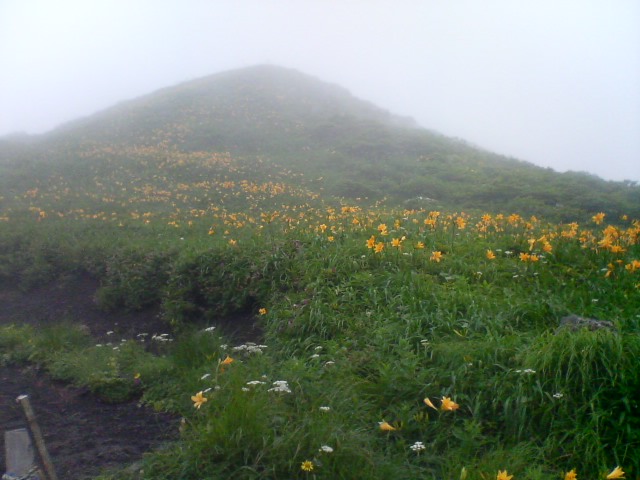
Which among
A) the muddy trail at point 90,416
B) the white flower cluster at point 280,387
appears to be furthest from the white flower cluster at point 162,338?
the white flower cluster at point 280,387

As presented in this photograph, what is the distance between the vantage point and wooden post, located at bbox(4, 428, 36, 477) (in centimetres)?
313

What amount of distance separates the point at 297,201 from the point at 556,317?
8.90 metres

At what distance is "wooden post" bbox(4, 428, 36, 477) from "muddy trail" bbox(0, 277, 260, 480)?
126 mm

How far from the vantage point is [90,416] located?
13.8 ft

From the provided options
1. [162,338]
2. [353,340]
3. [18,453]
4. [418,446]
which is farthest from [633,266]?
[18,453]

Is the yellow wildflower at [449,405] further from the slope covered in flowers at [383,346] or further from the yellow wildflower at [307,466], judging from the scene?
the yellow wildflower at [307,466]

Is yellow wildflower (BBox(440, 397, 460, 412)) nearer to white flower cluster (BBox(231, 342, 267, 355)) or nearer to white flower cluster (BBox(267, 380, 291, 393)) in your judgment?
white flower cluster (BBox(267, 380, 291, 393))

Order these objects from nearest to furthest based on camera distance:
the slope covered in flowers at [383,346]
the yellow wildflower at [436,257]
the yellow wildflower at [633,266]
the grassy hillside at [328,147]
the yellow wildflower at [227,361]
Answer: the slope covered in flowers at [383,346] → the yellow wildflower at [227,361] → the yellow wildflower at [633,266] → the yellow wildflower at [436,257] → the grassy hillside at [328,147]

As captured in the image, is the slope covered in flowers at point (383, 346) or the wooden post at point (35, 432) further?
the slope covered in flowers at point (383, 346)

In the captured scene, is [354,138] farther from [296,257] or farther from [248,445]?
[248,445]

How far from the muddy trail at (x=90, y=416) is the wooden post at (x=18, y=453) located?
126 mm

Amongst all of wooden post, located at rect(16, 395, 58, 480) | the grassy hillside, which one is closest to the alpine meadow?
wooden post, located at rect(16, 395, 58, 480)

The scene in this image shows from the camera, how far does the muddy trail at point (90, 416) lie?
342cm

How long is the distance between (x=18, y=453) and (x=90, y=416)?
0.93 metres
